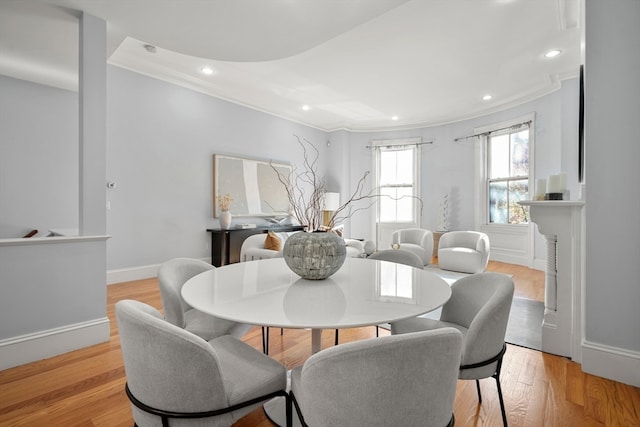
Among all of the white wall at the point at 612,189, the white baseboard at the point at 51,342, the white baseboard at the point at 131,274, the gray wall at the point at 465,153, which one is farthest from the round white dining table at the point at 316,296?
the gray wall at the point at 465,153

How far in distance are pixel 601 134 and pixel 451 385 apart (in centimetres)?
200

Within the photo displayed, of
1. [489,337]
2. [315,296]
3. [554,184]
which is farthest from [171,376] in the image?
[554,184]

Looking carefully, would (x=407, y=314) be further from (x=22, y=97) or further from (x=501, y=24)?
(x=22, y=97)

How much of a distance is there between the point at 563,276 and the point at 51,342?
3680 mm

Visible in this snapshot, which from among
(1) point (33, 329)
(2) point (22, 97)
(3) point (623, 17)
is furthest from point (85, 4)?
(3) point (623, 17)

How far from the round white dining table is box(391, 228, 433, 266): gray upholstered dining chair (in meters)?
3.43

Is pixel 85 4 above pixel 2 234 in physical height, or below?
above

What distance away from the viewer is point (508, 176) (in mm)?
5723

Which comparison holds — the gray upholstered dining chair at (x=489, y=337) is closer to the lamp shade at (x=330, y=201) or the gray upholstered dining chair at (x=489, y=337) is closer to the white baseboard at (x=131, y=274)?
the white baseboard at (x=131, y=274)

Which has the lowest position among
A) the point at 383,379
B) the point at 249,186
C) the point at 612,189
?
the point at 383,379

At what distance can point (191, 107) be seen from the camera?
479 centimetres

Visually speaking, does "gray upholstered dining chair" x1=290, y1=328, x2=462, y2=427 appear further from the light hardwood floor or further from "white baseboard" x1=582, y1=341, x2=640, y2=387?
"white baseboard" x1=582, y1=341, x2=640, y2=387

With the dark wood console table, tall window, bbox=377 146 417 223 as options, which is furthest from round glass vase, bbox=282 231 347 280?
tall window, bbox=377 146 417 223

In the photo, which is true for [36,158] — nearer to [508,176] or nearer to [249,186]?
[249,186]
